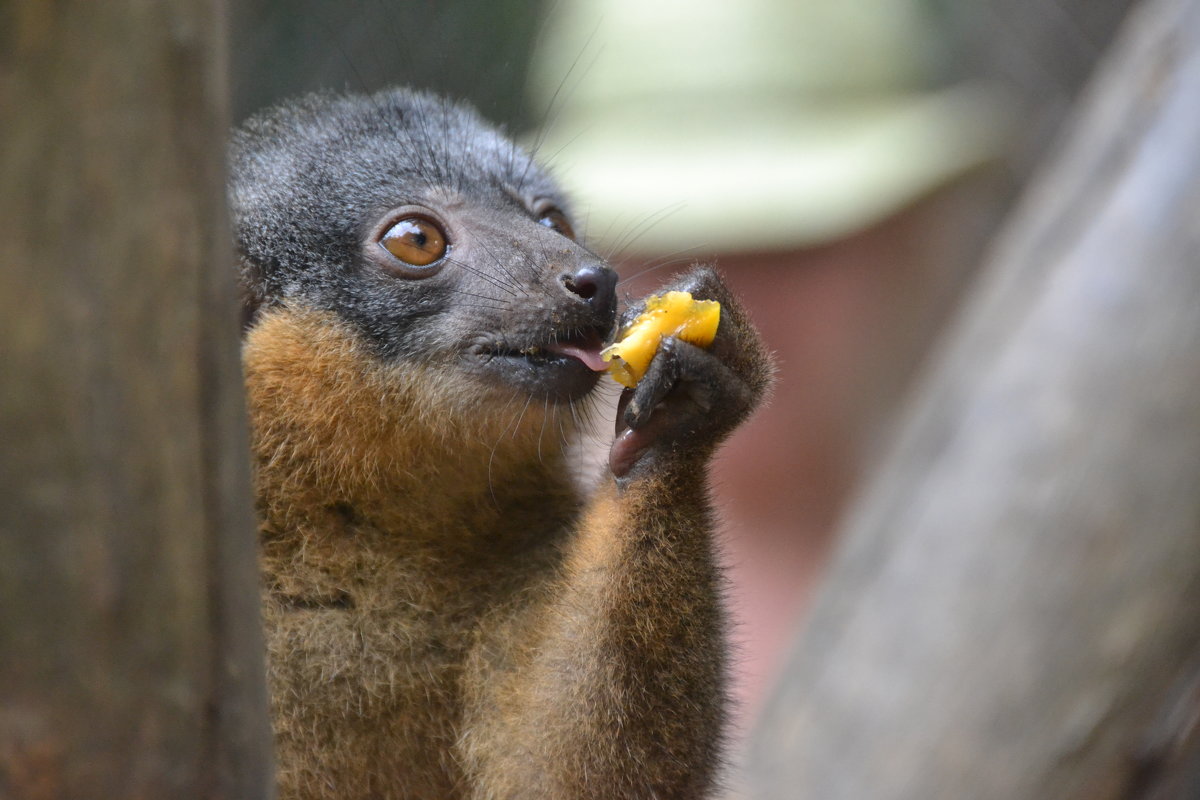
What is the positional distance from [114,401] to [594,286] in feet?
5.37

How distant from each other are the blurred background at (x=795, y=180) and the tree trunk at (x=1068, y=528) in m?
3.29

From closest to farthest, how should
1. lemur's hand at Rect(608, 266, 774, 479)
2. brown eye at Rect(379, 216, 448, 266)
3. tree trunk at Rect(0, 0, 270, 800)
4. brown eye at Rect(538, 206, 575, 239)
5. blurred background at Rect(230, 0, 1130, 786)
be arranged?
tree trunk at Rect(0, 0, 270, 800), lemur's hand at Rect(608, 266, 774, 479), brown eye at Rect(379, 216, 448, 266), brown eye at Rect(538, 206, 575, 239), blurred background at Rect(230, 0, 1130, 786)

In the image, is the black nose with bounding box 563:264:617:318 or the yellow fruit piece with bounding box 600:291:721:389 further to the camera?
the black nose with bounding box 563:264:617:318

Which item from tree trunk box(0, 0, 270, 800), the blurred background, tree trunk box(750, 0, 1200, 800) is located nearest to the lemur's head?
tree trunk box(750, 0, 1200, 800)

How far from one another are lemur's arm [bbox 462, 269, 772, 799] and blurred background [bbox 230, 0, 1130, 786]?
13.6ft

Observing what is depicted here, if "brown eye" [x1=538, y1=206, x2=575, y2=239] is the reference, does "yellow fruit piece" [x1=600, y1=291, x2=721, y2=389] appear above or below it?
below

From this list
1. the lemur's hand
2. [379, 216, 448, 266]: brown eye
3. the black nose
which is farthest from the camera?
[379, 216, 448, 266]: brown eye

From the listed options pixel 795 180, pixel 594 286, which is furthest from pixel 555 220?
pixel 795 180

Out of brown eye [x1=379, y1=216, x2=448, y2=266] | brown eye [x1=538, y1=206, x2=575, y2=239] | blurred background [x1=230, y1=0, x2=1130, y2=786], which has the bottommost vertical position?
brown eye [x1=379, y1=216, x2=448, y2=266]

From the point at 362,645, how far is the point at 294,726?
23 centimetres

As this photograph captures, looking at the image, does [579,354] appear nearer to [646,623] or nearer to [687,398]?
[687,398]

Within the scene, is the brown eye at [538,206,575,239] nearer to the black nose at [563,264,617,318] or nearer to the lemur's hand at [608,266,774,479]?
the black nose at [563,264,617,318]

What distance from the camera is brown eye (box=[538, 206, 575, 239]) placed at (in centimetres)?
366

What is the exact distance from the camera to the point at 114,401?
1.42 metres
